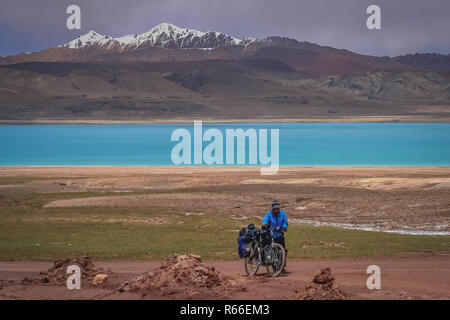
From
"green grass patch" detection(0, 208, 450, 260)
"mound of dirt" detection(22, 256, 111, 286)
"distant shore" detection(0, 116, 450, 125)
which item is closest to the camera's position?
"mound of dirt" detection(22, 256, 111, 286)

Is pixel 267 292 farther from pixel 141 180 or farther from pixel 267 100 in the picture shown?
pixel 267 100

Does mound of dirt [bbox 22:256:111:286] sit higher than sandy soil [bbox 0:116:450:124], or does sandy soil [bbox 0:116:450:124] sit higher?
sandy soil [bbox 0:116:450:124]

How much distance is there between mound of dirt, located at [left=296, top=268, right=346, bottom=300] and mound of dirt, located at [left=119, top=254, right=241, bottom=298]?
1.50 meters

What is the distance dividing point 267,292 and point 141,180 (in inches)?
1231

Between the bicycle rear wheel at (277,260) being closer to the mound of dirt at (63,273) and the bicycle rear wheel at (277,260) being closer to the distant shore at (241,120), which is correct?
the mound of dirt at (63,273)

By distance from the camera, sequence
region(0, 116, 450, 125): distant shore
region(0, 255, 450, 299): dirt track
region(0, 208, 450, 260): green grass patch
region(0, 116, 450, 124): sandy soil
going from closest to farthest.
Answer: region(0, 255, 450, 299): dirt track → region(0, 208, 450, 260): green grass patch → region(0, 116, 450, 125): distant shore → region(0, 116, 450, 124): sandy soil

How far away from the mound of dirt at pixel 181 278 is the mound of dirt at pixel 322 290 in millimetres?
1499

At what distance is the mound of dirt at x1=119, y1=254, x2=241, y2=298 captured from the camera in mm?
13336

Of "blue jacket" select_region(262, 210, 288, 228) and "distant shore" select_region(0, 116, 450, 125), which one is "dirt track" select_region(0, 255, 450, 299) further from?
"distant shore" select_region(0, 116, 450, 125)

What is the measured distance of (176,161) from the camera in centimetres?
6744

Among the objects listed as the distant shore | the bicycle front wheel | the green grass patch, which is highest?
the distant shore

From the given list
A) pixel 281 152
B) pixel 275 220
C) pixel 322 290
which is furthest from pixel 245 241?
pixel 281 152

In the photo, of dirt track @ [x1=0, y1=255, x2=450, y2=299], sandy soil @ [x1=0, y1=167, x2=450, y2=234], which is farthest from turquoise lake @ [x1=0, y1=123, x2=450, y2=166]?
dirt track @ [x1=0, y1=255, x2=450, y2=299]

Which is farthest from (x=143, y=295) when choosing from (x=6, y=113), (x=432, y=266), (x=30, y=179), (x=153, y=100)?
(x=153, y=100)
